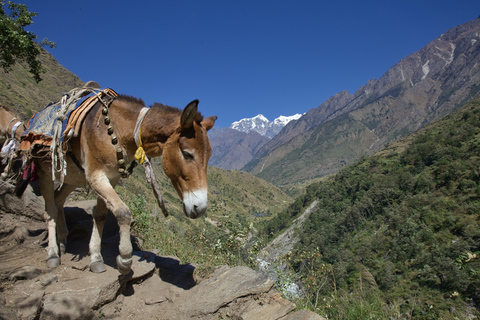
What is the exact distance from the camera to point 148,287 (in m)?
4.13

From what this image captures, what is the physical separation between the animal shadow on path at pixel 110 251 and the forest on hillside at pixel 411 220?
1536 inches

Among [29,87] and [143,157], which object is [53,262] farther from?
[29,87]

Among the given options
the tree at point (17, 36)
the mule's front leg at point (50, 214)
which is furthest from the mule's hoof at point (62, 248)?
the tree at point (17, 36)

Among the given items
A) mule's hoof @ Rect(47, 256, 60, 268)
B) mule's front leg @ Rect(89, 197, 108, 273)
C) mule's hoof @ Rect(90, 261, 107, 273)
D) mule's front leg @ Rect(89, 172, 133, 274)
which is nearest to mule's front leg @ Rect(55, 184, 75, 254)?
mule's hoof @ Rect(47, 256, 60, 268)

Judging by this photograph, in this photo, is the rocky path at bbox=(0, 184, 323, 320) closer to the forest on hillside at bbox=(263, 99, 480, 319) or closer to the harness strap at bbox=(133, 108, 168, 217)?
the harness strap at bbox=(133, 108, 168, 217)

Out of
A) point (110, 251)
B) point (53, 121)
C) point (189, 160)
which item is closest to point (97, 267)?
point (110, 251)

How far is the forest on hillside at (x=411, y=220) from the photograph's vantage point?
64.2 meters

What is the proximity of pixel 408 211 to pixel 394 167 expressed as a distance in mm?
38385

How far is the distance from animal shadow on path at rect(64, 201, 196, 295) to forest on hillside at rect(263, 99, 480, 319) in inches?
1536

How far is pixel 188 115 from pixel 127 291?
9.09 ft

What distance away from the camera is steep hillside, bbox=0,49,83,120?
6606cm

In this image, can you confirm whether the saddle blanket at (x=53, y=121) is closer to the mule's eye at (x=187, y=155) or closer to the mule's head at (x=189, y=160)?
the mule's head at (x=189, y=160)

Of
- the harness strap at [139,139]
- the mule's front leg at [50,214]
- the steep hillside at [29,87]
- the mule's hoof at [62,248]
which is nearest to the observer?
the harness strap at [139,139]

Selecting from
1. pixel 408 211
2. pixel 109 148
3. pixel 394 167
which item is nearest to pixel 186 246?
pixel 109 148
